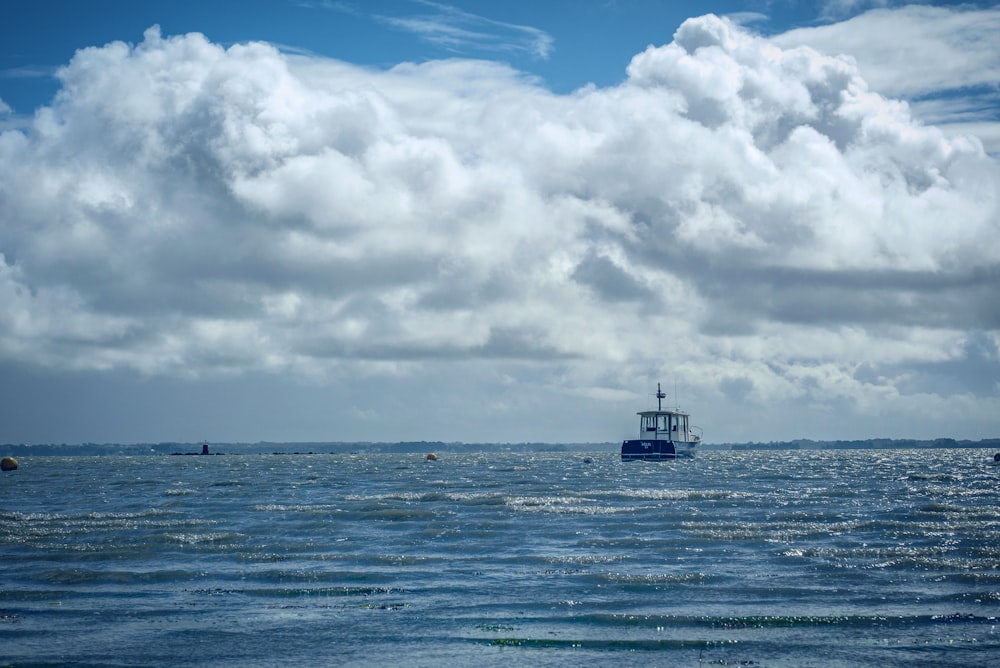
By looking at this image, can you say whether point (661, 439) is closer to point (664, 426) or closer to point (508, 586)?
point (664, 426)

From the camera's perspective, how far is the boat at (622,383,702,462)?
142625mm

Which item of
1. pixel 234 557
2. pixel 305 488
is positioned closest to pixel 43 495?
pixel 305 488

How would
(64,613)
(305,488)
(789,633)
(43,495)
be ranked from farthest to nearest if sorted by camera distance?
1. (305,488)
2. (43,495)
3. (64,613)
4. (789,633)

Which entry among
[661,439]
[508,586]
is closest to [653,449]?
[661,439]

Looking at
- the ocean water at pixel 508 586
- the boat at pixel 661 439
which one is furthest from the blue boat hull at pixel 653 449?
the ocean water at pixel 508 586

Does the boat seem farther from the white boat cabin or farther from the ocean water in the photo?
the ocean water

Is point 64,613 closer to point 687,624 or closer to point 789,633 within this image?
point 687,624

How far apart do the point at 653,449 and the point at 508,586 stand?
121 m

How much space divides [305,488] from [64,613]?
49081 millimetres

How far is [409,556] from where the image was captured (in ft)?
100

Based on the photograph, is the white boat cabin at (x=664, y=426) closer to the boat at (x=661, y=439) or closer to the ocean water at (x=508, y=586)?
the boat at (x=661, y=439)

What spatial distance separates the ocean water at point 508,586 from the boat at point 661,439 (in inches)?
3776

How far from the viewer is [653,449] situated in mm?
143250

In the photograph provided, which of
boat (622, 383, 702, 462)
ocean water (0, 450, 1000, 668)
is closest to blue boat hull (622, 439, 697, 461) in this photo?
boat (622, 383, 702, 462)
